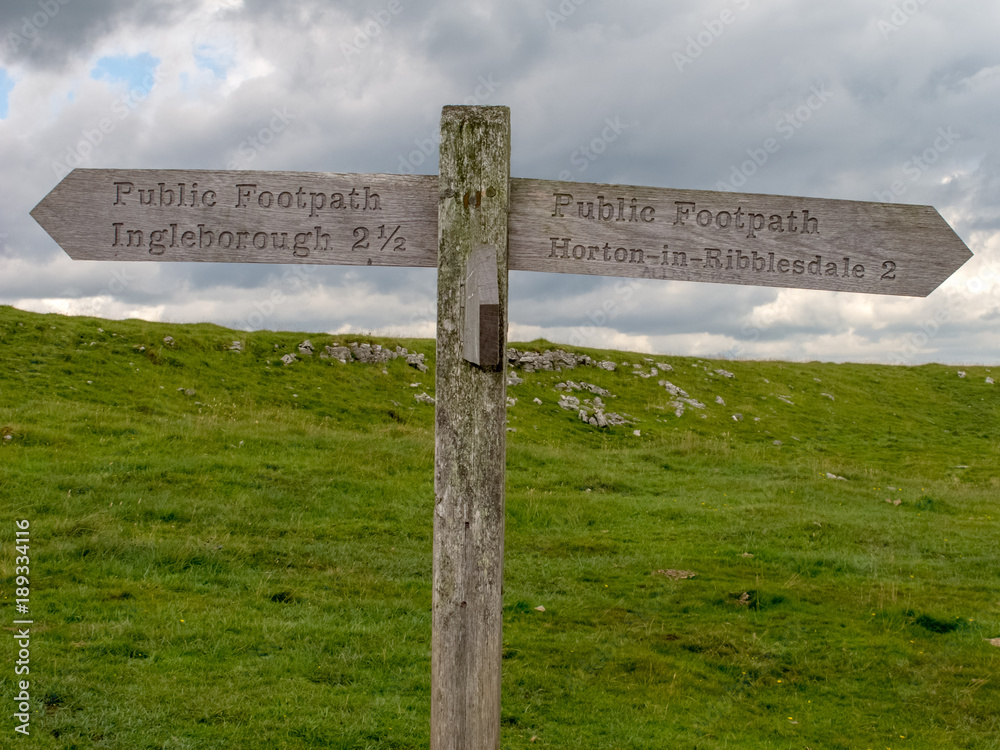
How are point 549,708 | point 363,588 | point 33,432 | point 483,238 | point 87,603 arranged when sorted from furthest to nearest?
1. point 33,432
2. point 363,588
3. point 87,603
4. point 549,708
5. point 483,238

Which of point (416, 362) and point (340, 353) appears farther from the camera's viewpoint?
point (416, 362)

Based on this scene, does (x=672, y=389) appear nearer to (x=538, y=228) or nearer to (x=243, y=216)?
(x=538, y=228)

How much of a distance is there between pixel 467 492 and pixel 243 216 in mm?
2135

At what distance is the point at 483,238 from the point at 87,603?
7.80 m

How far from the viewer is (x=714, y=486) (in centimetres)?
1916

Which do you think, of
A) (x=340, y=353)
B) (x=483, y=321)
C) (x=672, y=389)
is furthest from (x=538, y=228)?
(x=672, y=389)

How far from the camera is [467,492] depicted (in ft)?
12.7

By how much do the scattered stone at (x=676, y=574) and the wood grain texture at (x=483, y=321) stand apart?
885cm

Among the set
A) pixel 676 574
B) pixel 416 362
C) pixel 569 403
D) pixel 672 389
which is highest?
pixel 416 362

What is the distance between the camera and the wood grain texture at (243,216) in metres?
4.30

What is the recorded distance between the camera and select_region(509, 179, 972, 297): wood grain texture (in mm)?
4258

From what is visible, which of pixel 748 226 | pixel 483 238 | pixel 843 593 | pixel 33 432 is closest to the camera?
pixel 483 238

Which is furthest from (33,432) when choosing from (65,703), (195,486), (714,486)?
(714,486)

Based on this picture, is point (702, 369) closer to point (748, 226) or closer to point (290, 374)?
point (290, 374)
